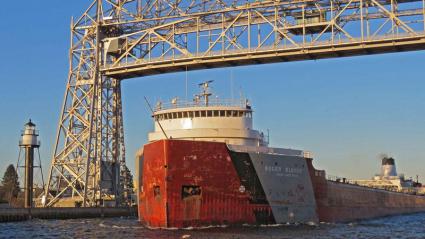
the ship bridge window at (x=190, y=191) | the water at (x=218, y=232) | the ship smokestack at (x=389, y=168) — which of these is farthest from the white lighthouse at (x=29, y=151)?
the ship smokestack at (x=389, y=168)

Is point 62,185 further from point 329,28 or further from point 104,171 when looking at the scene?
point 329,28

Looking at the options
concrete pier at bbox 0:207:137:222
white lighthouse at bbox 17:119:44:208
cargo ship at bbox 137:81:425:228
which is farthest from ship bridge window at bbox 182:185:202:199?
white lighthouse at bbox 17:119:44:208

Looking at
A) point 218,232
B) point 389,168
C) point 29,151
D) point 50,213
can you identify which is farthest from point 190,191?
point 389,168

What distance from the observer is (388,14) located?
34.1 m

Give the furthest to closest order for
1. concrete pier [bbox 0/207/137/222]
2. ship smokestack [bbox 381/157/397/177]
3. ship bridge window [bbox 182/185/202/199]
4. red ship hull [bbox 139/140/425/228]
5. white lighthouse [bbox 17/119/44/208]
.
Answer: ship smokestack [bbox 381/157/397/177]
white lighthouse [bbox 17/119/44/208]
concrete pier [bbox 0/207/137/222]
ship bridge window [bbox 182/185/202/199]
red ship hull [bbox 139/140/425/228]

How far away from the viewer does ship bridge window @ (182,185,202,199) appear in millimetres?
27359

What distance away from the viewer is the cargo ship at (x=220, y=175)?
2734 cm

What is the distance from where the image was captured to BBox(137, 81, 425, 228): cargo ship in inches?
1077

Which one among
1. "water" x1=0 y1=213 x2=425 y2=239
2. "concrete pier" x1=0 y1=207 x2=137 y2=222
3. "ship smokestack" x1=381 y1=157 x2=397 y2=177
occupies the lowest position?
"water" x1=0 y1=213 x2=425 y2=239

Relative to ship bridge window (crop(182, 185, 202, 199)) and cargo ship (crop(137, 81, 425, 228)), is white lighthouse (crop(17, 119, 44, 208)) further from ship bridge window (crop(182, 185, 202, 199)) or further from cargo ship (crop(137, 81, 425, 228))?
ship bridge window (crop(182, 185, 202, 199))

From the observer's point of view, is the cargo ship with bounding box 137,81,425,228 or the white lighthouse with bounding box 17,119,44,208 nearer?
the cargo ship with bounding box 137,81,425,228

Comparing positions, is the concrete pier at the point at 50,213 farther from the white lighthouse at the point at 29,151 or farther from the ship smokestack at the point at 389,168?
the ship smokestack at the point at 389,168

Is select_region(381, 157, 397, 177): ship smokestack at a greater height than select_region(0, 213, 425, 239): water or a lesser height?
greater

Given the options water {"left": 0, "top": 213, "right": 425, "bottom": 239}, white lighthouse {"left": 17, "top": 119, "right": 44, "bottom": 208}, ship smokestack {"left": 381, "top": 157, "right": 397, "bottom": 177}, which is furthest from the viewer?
ship smokestack {"left": 381, "top": 157, "right": 397, "bottom": 177}
